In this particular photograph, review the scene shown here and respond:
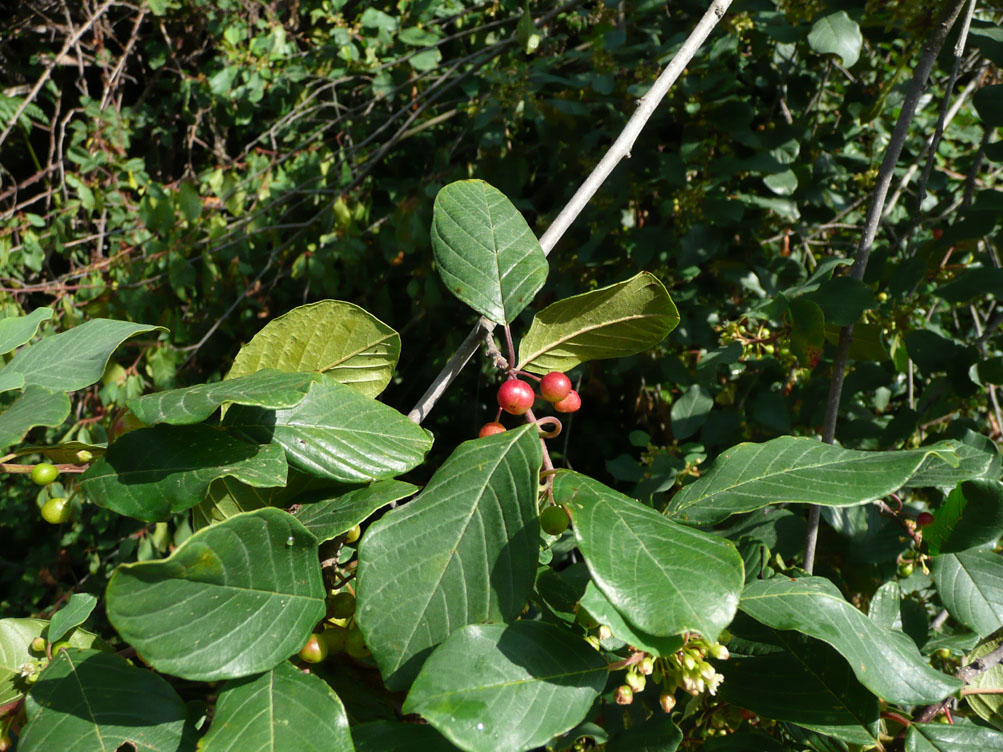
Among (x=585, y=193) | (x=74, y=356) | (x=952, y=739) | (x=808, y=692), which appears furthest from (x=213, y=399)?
(x=952, y=739)

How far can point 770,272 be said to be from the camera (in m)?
1.89

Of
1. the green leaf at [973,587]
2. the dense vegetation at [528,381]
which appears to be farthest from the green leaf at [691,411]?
the green leaf at [973,587]

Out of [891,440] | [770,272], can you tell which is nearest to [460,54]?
[770,272]

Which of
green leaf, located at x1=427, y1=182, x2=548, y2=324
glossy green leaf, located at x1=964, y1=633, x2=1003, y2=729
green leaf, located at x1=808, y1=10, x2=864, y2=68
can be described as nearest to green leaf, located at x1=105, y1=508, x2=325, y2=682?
green leaf, located at x1=427, y1=182, x2=548, y2=324

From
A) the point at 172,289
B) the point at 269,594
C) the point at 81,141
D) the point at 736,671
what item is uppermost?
the point at 269,594

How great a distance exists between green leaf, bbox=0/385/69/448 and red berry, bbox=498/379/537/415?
44 cm

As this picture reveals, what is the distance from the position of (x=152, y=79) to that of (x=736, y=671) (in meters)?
3.92

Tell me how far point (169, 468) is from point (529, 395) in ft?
1.15

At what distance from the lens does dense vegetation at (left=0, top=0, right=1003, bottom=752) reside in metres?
0.53

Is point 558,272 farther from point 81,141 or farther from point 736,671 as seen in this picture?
point 81,141

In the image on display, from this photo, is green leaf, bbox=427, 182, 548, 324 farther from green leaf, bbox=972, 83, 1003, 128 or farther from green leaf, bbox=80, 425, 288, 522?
green leaf, bbox=972, 83, 1003, 128

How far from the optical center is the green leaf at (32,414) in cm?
68

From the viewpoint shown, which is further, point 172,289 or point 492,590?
point 172,289

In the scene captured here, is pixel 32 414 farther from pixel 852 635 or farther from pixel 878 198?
pixel 878 198
